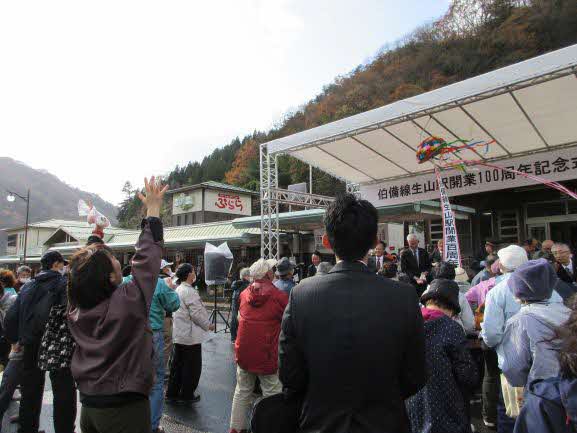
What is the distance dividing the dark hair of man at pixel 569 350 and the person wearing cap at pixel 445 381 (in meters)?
1.06

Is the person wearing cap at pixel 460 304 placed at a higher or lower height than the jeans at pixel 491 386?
higher

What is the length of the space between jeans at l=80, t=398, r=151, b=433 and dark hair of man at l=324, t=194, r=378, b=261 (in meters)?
1.43

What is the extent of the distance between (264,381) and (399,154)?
796cm

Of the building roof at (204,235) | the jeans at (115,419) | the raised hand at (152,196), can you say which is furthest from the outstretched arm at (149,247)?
the building roof at (204,235)

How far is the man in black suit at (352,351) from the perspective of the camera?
1.58 m

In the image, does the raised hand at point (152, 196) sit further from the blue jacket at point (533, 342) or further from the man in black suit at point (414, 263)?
the man in black suit at point (414, 263)

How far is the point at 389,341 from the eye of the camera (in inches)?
62.9

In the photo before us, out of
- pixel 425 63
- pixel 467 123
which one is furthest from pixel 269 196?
pixel 425 63

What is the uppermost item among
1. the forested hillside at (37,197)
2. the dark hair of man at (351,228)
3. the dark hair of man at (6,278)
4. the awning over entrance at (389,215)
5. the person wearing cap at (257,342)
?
the forested hillside at (37,197)

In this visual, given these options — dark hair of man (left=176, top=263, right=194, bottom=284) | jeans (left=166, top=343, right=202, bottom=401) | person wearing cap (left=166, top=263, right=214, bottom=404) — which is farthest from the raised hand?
jeans (left=166, top=343, right=202, bottom=401)

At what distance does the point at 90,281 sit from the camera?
2.22m

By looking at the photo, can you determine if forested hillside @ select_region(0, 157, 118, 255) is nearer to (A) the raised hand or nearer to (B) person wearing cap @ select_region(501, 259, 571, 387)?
(A) the raised hand

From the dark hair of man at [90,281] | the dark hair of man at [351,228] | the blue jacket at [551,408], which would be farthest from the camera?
the dark hair of man at [90,281]

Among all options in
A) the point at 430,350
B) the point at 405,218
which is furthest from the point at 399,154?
the point at 430,350
